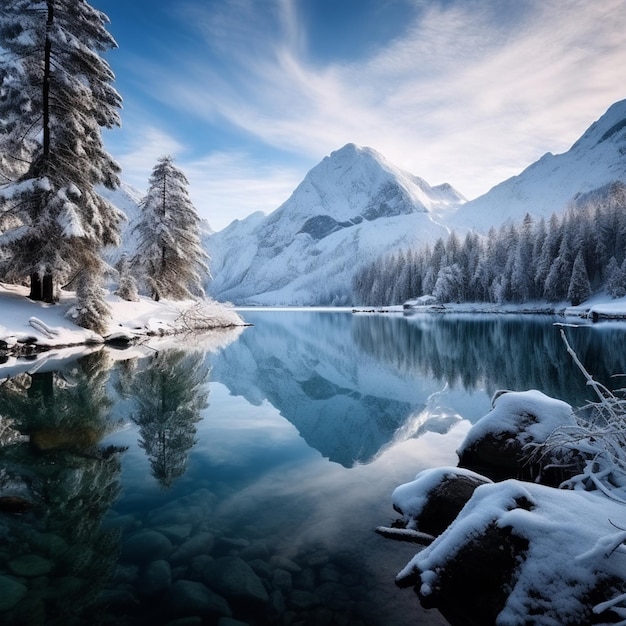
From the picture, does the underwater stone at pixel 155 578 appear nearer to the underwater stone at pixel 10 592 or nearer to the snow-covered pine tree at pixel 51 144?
the underwater stone at pixel 10 592

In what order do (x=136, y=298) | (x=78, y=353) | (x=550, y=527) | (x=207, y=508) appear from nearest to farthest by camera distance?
(x=550, y=527) < (x=207, y=508) < (x=78, y=353) < (x=136, y=298)

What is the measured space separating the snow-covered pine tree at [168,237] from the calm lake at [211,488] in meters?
19.4

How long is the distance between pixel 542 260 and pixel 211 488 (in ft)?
234

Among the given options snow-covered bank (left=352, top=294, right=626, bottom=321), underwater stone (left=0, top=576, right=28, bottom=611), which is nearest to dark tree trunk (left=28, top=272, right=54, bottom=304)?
underwater stone (left=0, top=576, right=28, bottom=611)

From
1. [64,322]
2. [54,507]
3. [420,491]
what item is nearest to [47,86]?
[64,322]

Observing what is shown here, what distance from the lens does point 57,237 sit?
60.1 ft

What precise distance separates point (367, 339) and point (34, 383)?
918 inches

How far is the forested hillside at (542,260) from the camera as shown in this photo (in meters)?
60.9

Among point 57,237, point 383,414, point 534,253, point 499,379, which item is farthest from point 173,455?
point 534,253

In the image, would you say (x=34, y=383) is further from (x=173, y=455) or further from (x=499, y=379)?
(x=499, y=379)

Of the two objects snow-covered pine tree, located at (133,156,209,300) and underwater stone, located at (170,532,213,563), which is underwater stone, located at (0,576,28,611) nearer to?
underwater stone, located at (170,532,213,563)

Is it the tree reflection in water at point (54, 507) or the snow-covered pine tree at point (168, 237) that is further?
the snow-covered pine tree at point (168, 237)

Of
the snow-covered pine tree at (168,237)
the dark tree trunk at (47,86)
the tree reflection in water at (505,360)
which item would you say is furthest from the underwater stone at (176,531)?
the snow-covered pine tree at (168,237)

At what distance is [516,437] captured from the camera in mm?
5922
